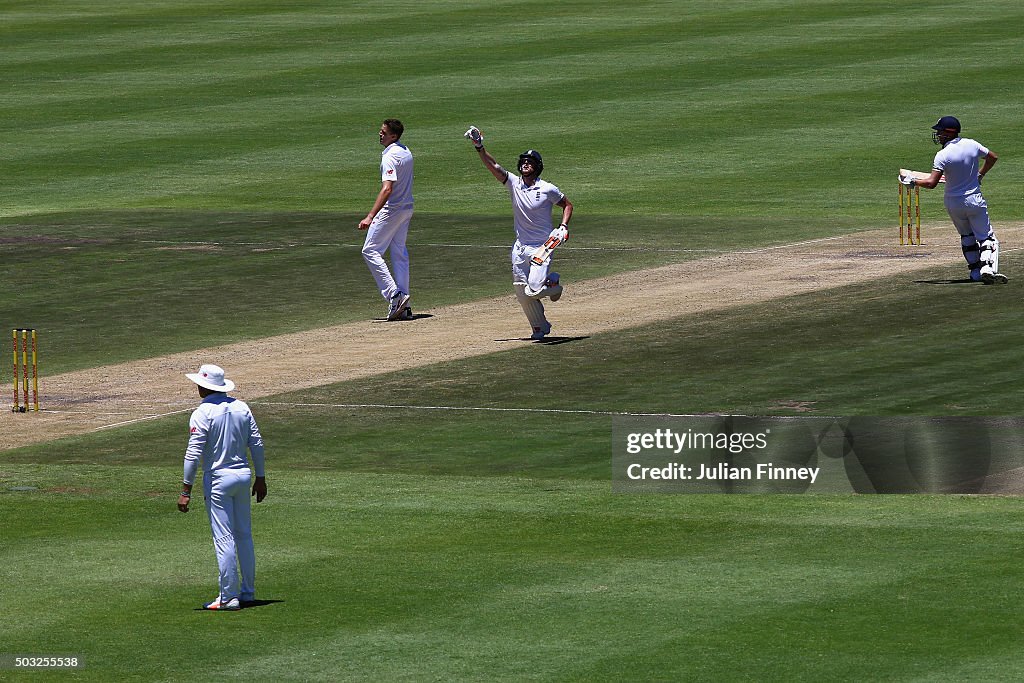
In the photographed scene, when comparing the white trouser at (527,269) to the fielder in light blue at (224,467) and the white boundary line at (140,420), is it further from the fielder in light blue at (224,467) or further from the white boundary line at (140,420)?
the fielder in light blue at (224,467)

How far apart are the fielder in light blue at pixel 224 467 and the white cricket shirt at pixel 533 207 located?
31.7 ft

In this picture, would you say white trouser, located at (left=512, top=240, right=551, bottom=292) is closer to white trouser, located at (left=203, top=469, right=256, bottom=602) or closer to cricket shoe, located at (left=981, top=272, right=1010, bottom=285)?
cricket shoe, located at (left=981, top=272, right=1010, bottom=285)

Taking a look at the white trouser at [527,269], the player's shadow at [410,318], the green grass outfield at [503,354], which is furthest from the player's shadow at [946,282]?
the player's shadow at [410,318]

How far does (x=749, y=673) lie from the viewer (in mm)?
11898

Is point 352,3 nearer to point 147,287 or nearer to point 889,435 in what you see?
point 147,287

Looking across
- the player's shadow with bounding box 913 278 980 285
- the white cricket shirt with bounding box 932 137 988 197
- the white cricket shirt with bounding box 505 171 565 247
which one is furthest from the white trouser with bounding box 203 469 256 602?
the player's shadow with bounding box 913 278 980 285

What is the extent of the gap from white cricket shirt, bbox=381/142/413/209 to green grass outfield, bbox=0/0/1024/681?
5.31 ft

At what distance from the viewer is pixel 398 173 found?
24.9m

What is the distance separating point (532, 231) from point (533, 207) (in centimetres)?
30

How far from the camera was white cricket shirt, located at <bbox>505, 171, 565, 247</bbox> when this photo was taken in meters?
22.8

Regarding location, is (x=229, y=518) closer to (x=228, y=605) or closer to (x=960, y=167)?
(x=228, y=605)

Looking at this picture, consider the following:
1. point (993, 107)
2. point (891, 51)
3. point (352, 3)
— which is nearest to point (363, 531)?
point (993, 107)

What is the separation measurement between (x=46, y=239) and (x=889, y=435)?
18.0 meters

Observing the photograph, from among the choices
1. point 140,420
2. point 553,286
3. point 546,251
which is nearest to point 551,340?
point 553,286
